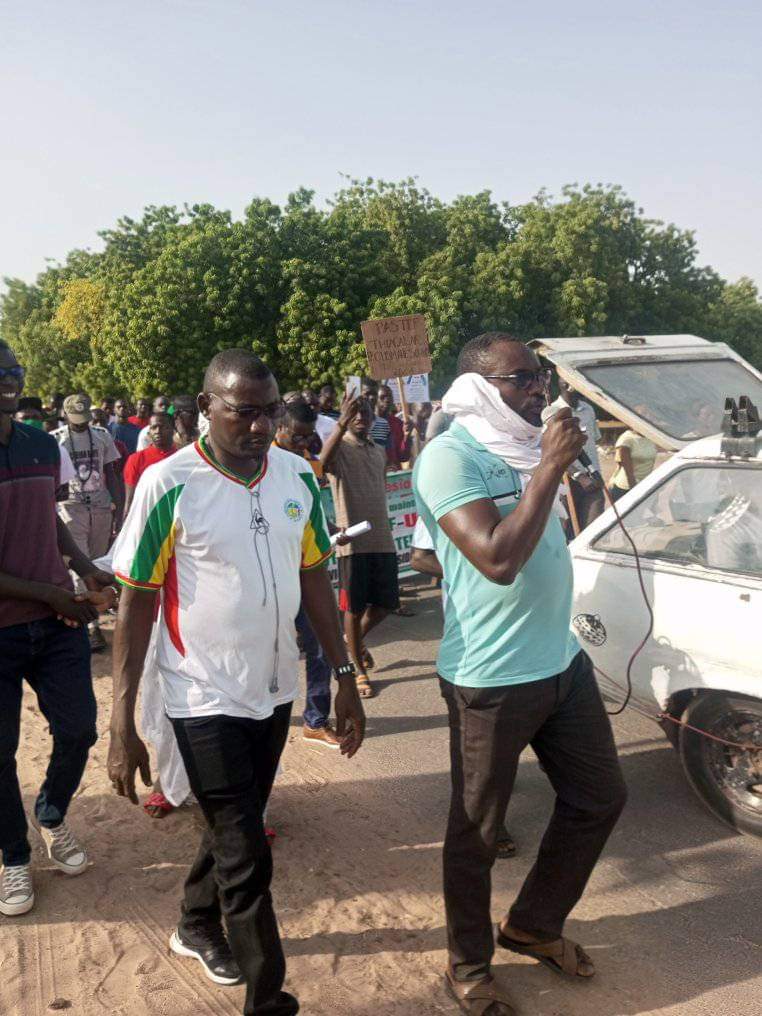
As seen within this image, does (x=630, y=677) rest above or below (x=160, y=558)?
below

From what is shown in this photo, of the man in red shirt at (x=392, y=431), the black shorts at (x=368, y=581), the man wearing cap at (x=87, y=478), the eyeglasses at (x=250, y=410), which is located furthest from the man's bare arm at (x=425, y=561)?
the man in red shirt at (x=392, y=431)

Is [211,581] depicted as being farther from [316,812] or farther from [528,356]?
[316,812]

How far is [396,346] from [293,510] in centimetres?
747

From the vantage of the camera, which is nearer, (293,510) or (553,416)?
(553,416)

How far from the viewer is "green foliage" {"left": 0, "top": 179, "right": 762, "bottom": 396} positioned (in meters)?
28.7

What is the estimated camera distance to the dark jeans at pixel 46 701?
11.3ft

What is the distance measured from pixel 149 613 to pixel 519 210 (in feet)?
A: 117

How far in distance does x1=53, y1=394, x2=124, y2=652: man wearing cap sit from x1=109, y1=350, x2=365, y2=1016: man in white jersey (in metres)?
4.64

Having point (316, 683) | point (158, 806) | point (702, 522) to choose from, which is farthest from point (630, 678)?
point (158, 806)

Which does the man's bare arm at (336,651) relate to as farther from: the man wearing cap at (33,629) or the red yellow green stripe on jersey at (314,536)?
the man wearing cap at (33,629)

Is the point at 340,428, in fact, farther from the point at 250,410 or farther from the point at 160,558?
the point at 160,558

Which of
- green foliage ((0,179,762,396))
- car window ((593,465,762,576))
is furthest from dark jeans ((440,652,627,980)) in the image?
green foliage ((0,179,762,396))

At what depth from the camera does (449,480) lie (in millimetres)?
2660

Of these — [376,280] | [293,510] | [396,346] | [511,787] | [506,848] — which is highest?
[376,280]
